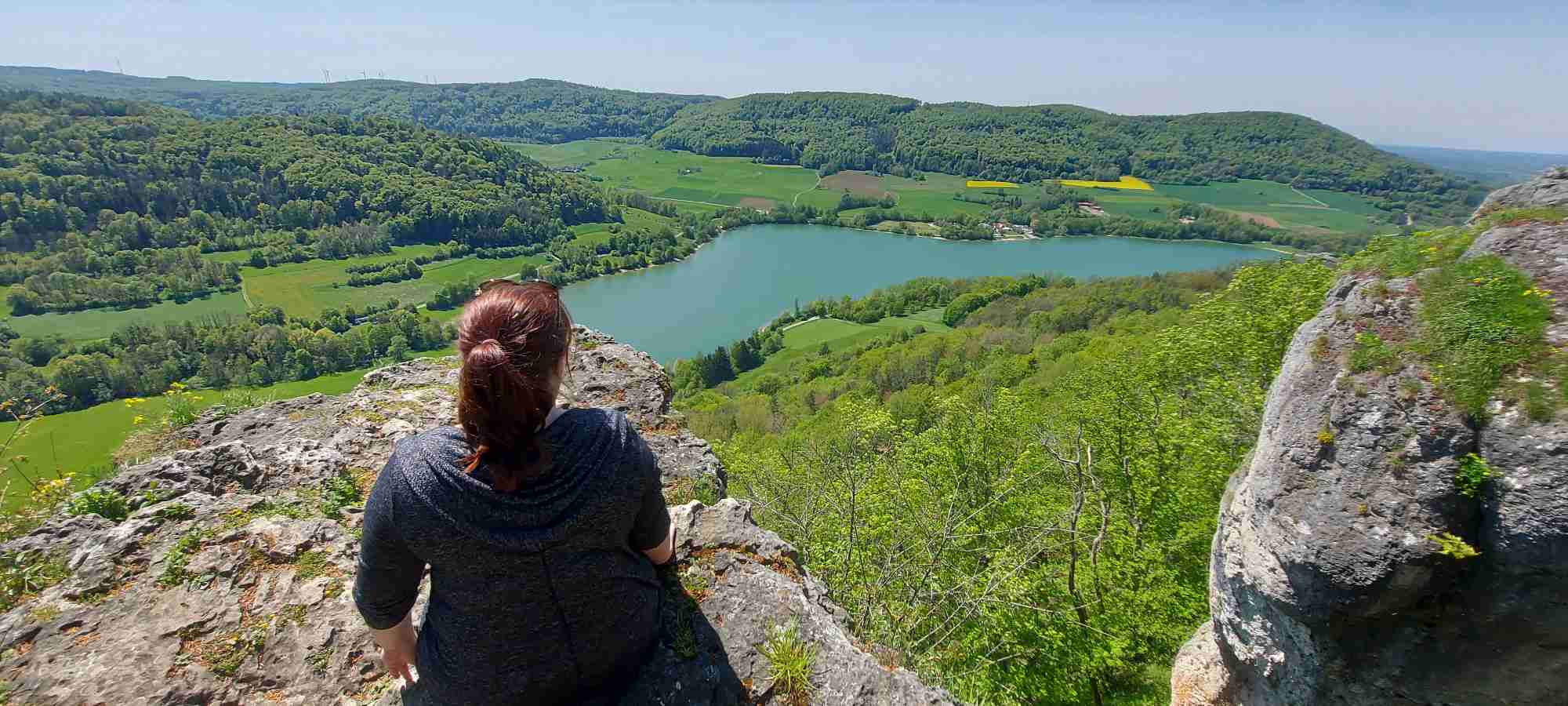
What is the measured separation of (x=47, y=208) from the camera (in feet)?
283

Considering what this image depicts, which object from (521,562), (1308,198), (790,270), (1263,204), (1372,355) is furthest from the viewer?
(1308,198)

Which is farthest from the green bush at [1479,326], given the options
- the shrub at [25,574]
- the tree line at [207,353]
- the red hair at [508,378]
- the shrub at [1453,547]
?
the tree line at [207,353]

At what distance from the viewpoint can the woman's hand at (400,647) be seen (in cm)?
264

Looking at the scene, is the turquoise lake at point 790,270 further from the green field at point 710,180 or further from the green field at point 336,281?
the green field at point 710,180

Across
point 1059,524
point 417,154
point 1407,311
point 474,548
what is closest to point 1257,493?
point 1407,311

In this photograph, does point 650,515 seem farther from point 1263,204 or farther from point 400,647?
point 1263,204

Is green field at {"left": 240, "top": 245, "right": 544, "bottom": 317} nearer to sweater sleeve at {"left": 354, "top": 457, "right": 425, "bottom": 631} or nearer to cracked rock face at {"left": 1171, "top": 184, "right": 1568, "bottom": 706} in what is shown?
sweater sleeve at {"left": 354, "top": 457, "right": 425, "bottom": 631}

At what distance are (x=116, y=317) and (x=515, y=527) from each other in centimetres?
10615

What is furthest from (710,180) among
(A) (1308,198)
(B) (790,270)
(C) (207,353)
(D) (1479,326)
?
(D) (1479,326)

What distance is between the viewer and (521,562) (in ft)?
7.00

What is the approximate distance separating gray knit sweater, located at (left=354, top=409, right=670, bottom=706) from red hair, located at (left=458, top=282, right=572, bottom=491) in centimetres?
8

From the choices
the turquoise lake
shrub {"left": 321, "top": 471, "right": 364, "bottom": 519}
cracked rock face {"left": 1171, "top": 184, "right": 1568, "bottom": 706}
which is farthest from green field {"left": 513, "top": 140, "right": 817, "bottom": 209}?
shrub {"left": 321, "top": 471, "right": 364, "bottom": 519}

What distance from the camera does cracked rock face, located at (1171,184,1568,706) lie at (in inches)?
194

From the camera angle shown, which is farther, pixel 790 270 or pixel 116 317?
pixel 790 270
